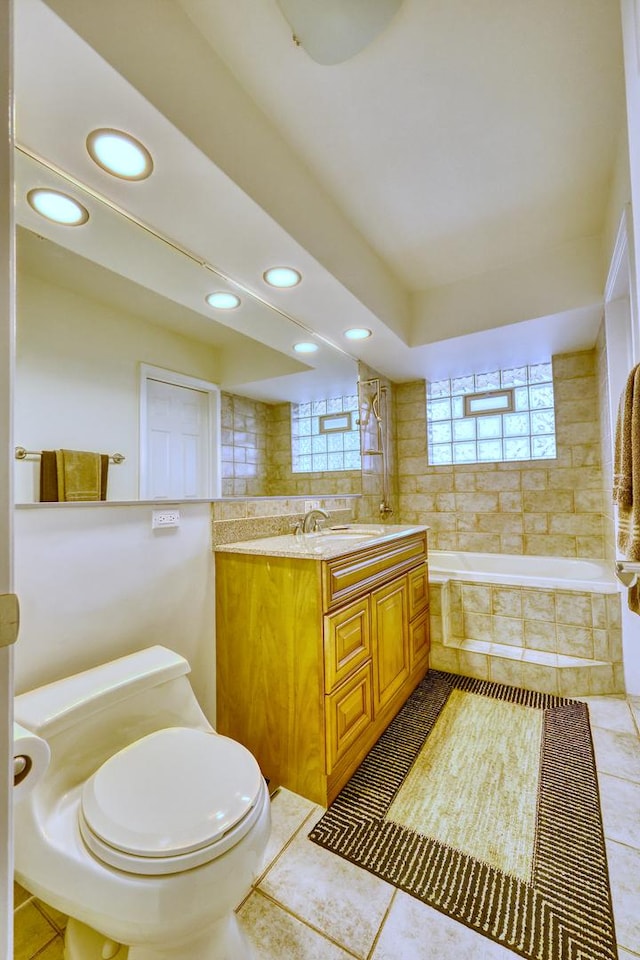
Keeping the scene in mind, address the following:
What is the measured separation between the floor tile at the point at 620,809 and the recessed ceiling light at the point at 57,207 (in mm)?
2799

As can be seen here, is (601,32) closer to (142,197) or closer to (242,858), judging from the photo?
(142,197)

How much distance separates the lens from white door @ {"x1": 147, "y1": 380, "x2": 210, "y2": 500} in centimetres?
158

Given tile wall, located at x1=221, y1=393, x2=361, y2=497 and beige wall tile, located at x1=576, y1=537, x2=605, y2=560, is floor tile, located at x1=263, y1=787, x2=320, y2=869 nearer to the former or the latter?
tile wall, located at x1=221, y1=393, x2=361, y2=497

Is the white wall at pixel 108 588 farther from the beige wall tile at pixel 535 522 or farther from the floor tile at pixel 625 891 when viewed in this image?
the beige wall tile at pixel 535 522

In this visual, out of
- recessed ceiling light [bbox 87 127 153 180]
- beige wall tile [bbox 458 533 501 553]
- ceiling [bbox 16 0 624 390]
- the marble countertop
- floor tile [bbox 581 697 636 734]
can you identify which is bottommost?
floor tile [bbox 581 697 636 734]

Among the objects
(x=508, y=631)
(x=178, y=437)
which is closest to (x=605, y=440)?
(x=508, y=631)

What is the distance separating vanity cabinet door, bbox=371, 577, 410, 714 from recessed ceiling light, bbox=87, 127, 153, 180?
1.86m

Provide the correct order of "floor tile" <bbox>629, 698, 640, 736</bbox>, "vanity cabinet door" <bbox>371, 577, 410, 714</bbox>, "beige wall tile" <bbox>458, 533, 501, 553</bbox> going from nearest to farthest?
"vanity cabinet door" <bbox>371, 577, 410, 714</bbox> < "floor tile" <bbox>629, 698, 640, 736</bbox> < "beige wall tile" <bbox>458, 533, 501, 553</bbox>

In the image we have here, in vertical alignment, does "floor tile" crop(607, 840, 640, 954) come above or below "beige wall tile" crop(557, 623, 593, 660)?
below

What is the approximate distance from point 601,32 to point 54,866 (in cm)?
276

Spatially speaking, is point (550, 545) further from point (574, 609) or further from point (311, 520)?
point (311, 520)

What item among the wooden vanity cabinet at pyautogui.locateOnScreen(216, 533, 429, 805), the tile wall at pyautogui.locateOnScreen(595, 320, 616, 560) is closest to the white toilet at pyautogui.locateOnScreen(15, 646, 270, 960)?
the wooden vanity cabinet at pyautogui.locateOnScreen(216, 533, 429, 805)

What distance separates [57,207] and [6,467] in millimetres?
1355

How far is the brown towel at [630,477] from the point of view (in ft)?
3.31
